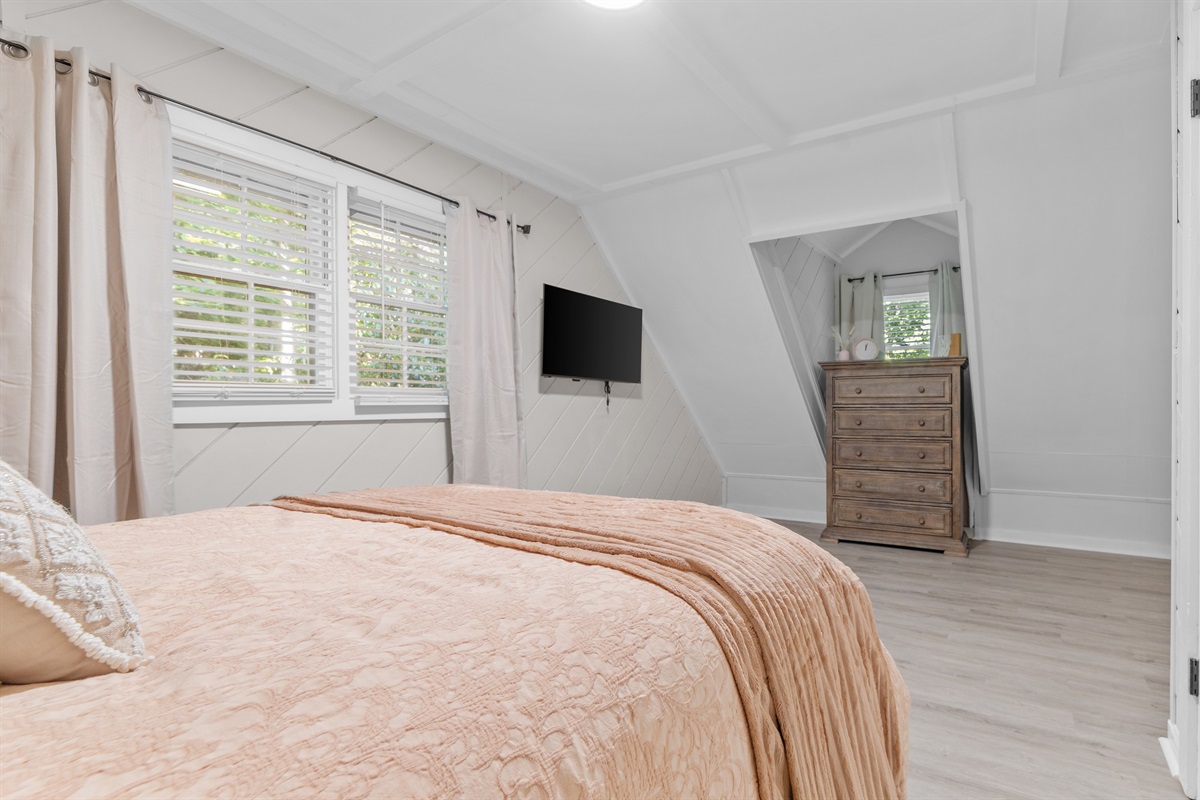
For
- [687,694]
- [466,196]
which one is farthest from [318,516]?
[466,196]

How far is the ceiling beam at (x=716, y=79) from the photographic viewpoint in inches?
90.7

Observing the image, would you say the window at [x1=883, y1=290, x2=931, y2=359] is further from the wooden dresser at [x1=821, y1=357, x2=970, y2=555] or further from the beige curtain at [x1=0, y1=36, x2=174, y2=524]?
the beige curtain at [x1=0, y1=36, x2=174, y2=524]

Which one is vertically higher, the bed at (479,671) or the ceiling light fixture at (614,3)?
the ceiling light fixture at (614,3)

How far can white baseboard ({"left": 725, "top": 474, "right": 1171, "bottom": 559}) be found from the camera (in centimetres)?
407

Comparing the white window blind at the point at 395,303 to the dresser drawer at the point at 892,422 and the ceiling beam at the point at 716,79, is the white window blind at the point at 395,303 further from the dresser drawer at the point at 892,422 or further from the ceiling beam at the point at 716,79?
the dresser drawer at the point at 892,422

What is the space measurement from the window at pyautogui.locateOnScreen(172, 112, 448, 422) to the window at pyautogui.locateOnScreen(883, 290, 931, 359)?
3635mm

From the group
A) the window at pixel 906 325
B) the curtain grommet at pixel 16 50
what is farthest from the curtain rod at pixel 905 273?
the curtain grommet at pixel 16 50

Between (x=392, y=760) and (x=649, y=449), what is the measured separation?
14.0 feet

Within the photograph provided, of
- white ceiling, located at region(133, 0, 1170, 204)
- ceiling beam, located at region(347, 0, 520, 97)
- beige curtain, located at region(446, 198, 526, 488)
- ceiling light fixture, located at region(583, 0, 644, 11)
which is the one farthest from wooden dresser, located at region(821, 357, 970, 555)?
ceiling beam, located at region(347, 0, 520, 97)

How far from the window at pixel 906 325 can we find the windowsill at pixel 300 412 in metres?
3.69

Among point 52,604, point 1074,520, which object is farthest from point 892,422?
point 52,604

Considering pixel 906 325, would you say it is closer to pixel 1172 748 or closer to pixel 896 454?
pixel 896 454

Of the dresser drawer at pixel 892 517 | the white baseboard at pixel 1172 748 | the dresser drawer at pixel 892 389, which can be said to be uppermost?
the dresser drawer at pixel 892 389

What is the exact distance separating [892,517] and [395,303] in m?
3.47
